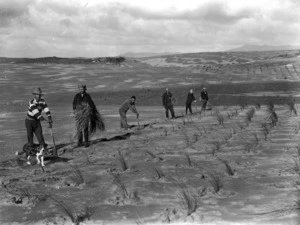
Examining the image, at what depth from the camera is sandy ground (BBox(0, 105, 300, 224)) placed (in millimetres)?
4637

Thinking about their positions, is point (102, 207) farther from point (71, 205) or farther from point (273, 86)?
point (273, 86)

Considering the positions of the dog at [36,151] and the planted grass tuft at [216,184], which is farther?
the dog at [36,151]

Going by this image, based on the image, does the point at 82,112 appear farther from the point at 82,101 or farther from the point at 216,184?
the point at 216,184

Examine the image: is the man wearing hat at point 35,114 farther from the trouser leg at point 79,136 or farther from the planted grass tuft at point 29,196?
the planted grass tuft at point 29,196

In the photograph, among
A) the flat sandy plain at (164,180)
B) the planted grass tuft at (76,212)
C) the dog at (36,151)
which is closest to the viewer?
the planted grass tuft at (76,212)

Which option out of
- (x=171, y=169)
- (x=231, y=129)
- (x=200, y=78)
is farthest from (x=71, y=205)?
(x=200, y=78)

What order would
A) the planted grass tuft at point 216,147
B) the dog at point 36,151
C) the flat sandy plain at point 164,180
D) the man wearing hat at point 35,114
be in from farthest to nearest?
the man wearing hat at point 35,114 < the dog at point 36,151 < the planted grass tuft at point 216,147 < the flat sandy plain at point 164,180

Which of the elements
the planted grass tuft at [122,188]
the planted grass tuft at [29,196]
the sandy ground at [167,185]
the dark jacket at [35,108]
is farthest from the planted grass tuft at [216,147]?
the dark jacket at [35,108]

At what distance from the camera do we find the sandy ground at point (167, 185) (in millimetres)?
4637

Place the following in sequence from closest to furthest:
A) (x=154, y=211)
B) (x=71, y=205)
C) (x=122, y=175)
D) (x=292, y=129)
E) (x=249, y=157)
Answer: (x=154, y=211), (x=71, y=205), (x=122, y=175), (x=249, y=157), (x=292, y=129)

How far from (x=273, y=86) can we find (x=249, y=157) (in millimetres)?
29717

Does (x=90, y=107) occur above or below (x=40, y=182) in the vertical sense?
above

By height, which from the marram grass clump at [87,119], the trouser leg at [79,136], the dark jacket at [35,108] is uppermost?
the dark jacket at [35,108]

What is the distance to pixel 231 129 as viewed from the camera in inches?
447
